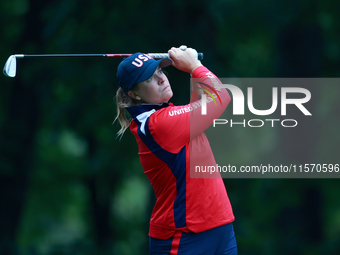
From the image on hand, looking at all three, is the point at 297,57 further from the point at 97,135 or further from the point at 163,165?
the point at 163,165

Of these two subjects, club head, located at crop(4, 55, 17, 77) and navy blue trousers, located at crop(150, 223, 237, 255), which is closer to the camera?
navy blue trousers, located at crop(150, 223, 237, 255)

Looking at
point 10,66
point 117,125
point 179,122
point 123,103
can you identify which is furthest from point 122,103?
point 117,125

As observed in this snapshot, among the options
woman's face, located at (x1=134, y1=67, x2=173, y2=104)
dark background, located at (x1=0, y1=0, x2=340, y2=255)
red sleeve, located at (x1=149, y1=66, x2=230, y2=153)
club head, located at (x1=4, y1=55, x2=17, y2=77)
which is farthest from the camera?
dark background, located at (x1=0, y1=0, x2=340, y2=255)

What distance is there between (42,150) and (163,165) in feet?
9.84

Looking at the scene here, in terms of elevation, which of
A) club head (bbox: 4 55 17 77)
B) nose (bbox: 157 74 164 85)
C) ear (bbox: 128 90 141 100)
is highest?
club head (bbox: 4 55 17 77)

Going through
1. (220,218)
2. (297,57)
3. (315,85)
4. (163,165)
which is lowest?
(220,218)

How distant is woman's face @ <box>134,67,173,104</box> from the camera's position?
1912mm

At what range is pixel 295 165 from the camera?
14.3 ft

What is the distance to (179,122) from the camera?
180 cm

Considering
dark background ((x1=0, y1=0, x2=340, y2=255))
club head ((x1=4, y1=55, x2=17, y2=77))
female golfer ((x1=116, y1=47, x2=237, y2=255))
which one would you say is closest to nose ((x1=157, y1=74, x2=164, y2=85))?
Answer: female golfer ((x1=116, y1=47, x2=237, y2=255))

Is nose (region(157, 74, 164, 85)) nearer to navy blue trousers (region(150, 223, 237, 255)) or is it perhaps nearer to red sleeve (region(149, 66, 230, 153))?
red sleeve (region(149, 66, 230, 153))

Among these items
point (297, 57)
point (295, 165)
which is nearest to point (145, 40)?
point (297, 57)

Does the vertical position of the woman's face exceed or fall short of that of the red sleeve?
it exceeds it

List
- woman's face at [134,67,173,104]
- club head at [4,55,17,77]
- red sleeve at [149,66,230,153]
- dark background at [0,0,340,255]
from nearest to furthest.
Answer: red sleeve at [149,66,230,153]
woman's face at [134,67,173,104]
club head at [4,55,17,77]
dark background at [0,0,340,255]
